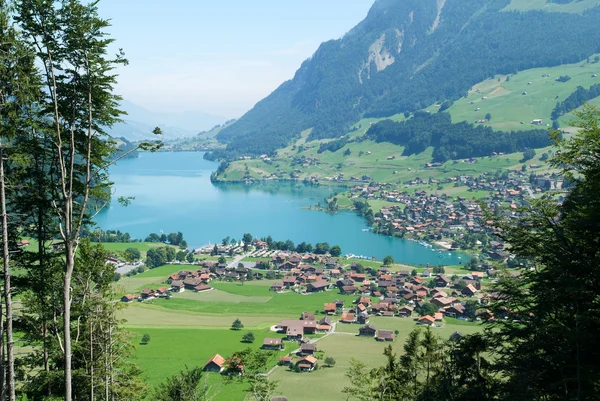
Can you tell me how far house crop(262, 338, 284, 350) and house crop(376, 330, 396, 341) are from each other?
243 inches

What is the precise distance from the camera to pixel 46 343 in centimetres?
830

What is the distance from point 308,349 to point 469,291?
1872 cm

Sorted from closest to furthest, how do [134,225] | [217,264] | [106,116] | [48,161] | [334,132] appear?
[106,116]
[48,161]
[217,264]
[134,225]
[334,132]

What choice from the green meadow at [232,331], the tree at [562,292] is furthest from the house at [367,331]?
the tree at [562,292]

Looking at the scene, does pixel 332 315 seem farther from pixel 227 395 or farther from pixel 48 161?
pixel 48 161

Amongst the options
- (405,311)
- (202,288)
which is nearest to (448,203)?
(405,311)

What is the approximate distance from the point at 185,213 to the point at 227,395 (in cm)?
6251

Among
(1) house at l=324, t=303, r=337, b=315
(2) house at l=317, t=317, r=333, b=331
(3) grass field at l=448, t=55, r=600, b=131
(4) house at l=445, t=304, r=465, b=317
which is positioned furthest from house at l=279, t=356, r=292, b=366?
(3) grass field at l=448, t=55, r=600, b=131

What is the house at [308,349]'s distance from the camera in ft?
86.6

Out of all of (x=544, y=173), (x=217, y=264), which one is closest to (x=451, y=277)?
(x=217, y=264)

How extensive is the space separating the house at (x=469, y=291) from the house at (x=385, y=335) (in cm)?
1192

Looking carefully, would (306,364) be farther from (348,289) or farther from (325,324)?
(348,289)

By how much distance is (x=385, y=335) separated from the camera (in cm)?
3027

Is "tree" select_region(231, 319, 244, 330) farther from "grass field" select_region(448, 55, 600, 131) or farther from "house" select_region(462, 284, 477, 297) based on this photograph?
"grass field" select_region(448, 55, 600, 131)
